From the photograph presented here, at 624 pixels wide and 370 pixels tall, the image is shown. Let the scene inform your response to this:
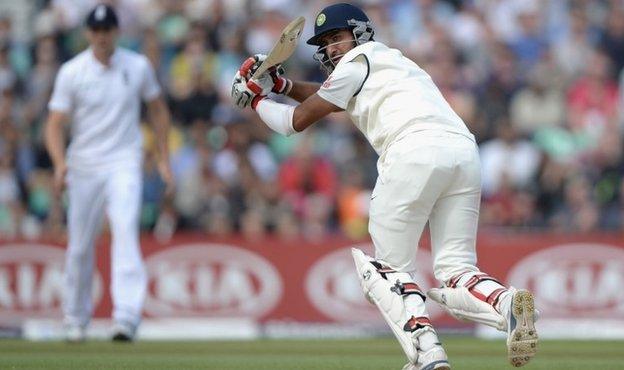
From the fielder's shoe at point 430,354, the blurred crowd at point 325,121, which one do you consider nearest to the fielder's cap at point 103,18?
the blurred crowd at point 325,121

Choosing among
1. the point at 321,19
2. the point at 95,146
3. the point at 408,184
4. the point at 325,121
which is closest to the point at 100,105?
the point at 95,146

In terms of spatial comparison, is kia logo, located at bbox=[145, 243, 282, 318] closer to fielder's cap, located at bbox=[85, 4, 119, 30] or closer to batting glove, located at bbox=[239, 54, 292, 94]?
fielder's cap, located at bbox=[85, 4, 119, 30]

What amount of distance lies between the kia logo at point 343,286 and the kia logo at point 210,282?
1.20 ft

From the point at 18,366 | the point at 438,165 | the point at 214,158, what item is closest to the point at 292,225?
the point at 214,158

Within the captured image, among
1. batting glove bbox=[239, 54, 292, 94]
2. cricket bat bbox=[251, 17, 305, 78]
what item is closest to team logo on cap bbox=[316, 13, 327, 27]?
cricket bat bbox=[251, 17, 305, 78]

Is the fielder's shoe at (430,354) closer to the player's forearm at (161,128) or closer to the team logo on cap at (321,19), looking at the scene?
the team logo on cap at (321,19)

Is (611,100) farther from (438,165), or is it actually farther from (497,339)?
(438,165)

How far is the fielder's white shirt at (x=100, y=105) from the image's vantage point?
10.1 m

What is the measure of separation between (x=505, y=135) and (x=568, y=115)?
109 centimetres

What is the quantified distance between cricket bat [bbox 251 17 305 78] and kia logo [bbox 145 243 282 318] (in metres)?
5.22

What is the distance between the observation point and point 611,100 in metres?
14.6

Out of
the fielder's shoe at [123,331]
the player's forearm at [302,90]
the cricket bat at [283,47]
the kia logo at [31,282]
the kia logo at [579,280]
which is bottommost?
the kia logo at [31,282]

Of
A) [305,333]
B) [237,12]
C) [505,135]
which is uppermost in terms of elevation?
[237,12]

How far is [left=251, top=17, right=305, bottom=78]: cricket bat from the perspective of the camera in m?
7.20
